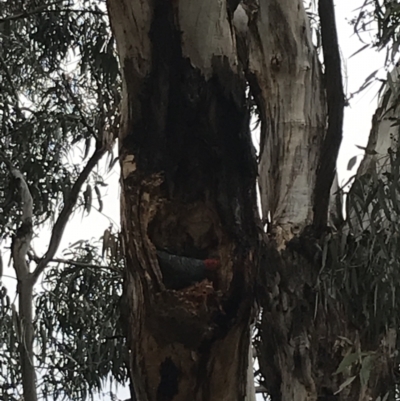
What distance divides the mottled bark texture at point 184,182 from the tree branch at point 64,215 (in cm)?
157

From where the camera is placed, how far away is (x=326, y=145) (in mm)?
1199

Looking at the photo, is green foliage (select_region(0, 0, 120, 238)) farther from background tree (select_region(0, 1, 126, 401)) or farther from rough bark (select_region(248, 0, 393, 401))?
rough bark (select_region(248, 0, 393, 401))

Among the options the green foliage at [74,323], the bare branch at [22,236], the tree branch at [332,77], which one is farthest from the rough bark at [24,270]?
the tree branch at [332,77]

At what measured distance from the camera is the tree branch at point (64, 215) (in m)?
2.50

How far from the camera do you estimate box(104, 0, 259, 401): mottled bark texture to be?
969mm

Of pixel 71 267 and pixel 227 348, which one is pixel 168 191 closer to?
pixel 227 348

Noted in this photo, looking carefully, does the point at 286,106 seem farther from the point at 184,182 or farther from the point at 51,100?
the point at 51,100

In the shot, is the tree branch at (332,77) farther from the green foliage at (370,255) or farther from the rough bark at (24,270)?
the rough bark at (24,270)

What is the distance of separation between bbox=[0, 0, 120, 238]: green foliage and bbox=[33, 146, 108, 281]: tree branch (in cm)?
7

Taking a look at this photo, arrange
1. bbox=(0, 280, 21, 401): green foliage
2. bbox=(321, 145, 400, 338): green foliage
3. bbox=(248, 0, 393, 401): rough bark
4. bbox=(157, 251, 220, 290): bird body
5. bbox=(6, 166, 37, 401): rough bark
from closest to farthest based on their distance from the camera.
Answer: bbox=(157, 251, 220, 290): bird body < bbox=(321, 145, 400, 338): green foliage < bbox=(248, 0, 393, 401): rough bark < bbox=(6, 166, 37, 401): rough bark < bbox=(0, 280, 21, 401): green foliage

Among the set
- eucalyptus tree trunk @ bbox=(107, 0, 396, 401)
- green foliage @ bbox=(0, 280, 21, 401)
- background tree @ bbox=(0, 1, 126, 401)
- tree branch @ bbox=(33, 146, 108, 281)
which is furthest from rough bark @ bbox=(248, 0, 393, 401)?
green foliage @ bbox=(0, 280, 21, 401)

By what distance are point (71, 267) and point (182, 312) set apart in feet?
6.09

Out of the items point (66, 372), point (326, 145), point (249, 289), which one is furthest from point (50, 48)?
point (249, 289)

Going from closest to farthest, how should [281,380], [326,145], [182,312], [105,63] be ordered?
[182,312], [326,145], [281,380], [105,63]
